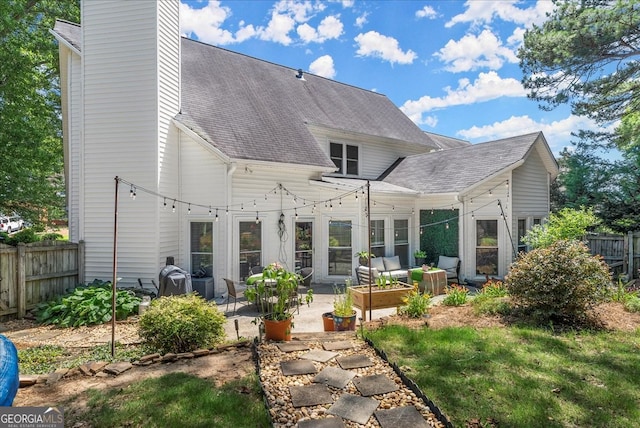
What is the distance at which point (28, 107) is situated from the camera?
47.5 feet

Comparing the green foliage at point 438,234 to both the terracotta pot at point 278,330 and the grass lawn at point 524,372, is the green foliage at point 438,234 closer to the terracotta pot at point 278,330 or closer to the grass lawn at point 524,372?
the grass lawn at point 524,372

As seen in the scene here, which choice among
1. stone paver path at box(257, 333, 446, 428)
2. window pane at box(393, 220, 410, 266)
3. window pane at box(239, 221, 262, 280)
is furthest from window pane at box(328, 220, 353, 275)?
stone paver path at box(257, 333, 446, 428)

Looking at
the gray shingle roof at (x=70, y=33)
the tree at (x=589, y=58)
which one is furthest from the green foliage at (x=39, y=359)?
the tree at (x=589, y=58)

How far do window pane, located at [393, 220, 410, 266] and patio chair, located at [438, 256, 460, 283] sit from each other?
1388mm

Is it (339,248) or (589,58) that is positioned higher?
(589,58)

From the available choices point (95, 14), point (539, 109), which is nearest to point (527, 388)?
point (539, 109)

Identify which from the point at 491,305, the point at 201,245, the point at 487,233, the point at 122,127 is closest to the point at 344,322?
the point at 491,305

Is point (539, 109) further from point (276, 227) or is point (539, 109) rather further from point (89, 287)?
point (89, 287)

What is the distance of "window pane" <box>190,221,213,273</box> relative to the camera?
9.99 metres

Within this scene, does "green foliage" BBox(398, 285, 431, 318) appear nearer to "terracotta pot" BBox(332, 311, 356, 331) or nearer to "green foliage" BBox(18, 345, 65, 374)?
→ "terracotta pot" BBox(332, 311, 356, 331)

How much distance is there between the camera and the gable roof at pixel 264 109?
34.4 ft

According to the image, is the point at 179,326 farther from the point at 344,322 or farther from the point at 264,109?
the point at 264,109

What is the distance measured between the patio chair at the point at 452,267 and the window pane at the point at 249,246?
6.16 m

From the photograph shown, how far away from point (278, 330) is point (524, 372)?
140 inches
